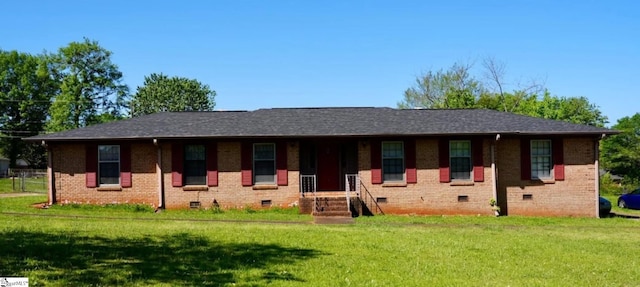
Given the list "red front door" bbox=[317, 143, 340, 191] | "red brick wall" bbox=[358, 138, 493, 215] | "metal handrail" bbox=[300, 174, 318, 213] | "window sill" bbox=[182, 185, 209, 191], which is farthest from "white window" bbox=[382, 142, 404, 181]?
"window sill" bbox=[182, 185, 209, 191]

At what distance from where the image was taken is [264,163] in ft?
69.9

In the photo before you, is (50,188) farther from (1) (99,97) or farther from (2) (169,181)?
(1) (99,97)

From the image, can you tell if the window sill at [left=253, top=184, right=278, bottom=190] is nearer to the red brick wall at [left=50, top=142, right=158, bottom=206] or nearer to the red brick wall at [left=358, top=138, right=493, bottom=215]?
the red brick wall at [left=358, top=138, right=493, bottom=215]

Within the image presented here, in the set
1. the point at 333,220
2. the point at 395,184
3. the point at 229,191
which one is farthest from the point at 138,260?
the point at 395,184

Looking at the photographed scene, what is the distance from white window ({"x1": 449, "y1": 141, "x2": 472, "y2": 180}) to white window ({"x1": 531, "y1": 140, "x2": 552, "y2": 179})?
2.59m

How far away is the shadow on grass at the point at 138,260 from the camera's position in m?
7.75

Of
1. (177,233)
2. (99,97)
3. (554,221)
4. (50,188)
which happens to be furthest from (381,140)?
(99,97)

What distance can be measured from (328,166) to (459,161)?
17.4 ft

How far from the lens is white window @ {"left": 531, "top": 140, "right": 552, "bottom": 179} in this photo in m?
21.4

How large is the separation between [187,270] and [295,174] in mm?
12755

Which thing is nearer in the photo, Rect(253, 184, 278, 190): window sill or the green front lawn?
the green front lawn

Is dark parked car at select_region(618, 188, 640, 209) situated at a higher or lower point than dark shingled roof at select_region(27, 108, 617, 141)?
lower

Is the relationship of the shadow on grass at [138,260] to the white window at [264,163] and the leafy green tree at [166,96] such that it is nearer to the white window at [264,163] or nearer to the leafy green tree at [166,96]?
the white window at [264,163]

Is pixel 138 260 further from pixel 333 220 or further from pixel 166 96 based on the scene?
pixel 166 96
